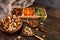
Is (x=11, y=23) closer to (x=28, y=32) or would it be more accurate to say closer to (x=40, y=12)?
(x=28, y=32)

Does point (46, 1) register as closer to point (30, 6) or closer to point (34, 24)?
point (30, 6)

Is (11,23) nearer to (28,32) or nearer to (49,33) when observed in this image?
(28,32)

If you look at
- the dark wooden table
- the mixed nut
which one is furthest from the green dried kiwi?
the mixed nut

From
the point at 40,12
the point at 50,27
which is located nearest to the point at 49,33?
the point at 50,27

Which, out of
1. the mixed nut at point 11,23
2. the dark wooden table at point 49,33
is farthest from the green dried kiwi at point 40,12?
the mixed nut at point 11,23

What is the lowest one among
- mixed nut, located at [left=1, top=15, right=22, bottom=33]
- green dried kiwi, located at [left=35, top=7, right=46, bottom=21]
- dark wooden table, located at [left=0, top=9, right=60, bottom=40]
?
dark wooden table, located at [left=0, top=9, right=60, bottom=40]

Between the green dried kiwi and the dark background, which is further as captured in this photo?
the green dried kiwi

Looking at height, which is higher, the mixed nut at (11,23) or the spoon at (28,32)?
the mixed nut at (11,23)

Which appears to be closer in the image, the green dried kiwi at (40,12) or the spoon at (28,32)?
the spoon at (28,32)

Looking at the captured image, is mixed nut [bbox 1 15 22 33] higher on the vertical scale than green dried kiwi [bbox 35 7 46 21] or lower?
lower

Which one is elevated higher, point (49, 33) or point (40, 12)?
point (40, 12)

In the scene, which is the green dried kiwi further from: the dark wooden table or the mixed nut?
the mixed nut

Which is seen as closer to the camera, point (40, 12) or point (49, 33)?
point (49, 33)

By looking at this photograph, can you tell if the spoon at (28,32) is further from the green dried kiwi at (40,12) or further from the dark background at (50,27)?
the green dried kiwi at (40,12)
